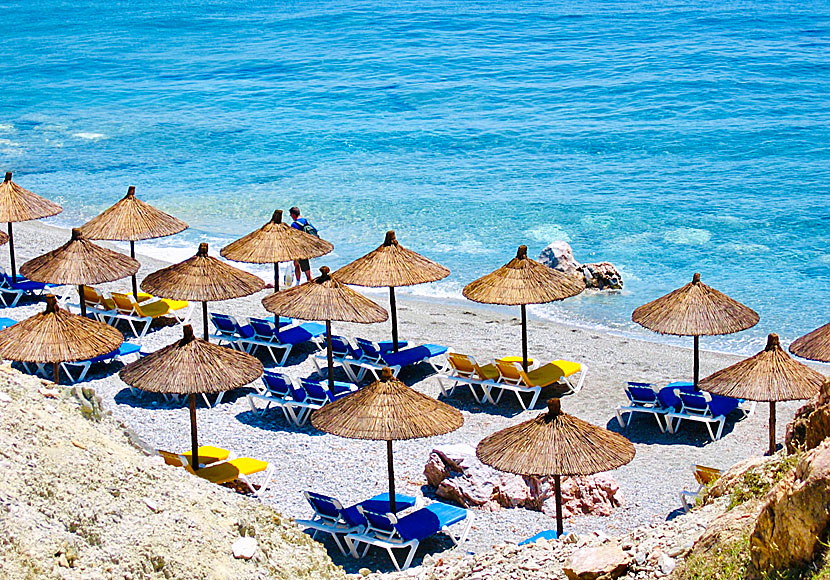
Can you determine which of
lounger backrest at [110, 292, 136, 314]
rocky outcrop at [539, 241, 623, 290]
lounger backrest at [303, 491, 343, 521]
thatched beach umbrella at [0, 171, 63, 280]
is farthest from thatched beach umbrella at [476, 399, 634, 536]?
rocky outcrop at [539, 241, 623, 290]

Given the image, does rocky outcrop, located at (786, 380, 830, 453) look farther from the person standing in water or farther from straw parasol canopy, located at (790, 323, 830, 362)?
the person standing in water

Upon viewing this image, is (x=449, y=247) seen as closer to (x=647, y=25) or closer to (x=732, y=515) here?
(x=732, y=515)

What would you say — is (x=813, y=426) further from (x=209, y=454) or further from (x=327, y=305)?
(x=327, y=305)

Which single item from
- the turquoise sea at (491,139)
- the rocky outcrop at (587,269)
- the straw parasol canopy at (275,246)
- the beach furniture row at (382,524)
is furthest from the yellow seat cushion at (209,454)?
the rocky outcrop at (587,269)

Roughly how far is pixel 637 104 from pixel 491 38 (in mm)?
21919

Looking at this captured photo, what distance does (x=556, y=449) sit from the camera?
9.34 metres

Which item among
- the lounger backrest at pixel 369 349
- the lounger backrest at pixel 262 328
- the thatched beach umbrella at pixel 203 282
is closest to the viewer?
the thatched beach umbrella at pixel 203 282

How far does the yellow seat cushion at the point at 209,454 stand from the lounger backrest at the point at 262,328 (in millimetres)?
3815

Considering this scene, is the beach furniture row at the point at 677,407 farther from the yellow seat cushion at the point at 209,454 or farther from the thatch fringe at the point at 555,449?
the yellow seat cushion at the point at 209,454

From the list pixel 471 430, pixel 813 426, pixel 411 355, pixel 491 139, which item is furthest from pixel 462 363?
pixel 491 139

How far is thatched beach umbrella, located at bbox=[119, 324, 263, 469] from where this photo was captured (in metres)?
10.5

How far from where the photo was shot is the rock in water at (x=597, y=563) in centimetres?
623

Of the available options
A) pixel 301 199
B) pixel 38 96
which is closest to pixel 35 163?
pixel 301 199

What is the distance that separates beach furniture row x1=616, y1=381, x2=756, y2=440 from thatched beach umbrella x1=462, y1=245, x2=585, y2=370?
1.59 m
